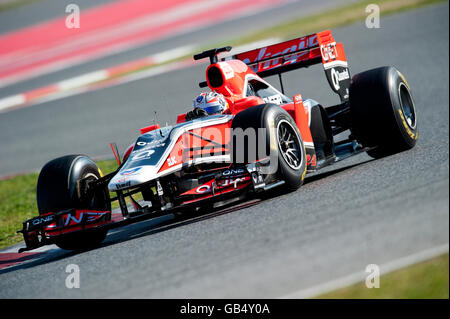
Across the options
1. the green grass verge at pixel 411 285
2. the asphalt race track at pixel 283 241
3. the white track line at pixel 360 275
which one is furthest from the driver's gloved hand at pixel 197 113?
the green grass verge at pixel 411 285

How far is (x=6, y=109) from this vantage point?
2216 centimetres

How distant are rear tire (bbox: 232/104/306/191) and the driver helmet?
78cm

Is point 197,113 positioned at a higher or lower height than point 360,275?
higher

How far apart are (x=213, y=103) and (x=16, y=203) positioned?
5124mm

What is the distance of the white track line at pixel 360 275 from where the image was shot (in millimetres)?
4840

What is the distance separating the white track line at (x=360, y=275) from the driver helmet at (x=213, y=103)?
3.73m

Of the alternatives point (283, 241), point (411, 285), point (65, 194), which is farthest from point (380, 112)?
point (411, 285)

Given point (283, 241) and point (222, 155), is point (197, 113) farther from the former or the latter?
point (283, 241)

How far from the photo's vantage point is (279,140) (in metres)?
7.50

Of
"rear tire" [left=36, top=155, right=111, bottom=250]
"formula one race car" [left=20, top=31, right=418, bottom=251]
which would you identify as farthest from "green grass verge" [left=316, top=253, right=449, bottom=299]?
"rear tire" [left=36, top=155, right=111, bottom=250]

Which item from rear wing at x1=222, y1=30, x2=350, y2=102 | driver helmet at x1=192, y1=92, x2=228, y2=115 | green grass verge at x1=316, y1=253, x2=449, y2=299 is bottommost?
green grass verge at x1=316, y1=253, x2=449, y2=299

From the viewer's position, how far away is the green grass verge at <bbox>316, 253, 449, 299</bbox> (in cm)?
459

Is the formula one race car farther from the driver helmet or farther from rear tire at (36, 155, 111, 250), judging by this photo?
the driver helmet

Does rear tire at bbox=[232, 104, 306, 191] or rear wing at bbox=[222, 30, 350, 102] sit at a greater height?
rear wing at bbox=[222, 30, 350, 102]
